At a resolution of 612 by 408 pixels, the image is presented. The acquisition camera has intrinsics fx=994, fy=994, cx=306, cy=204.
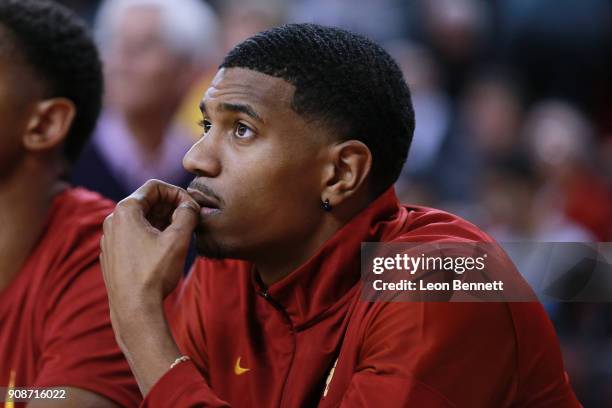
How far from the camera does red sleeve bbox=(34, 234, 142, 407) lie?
2.43 meters

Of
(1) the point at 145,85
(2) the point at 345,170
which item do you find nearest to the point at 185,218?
(2) the point at 345,170

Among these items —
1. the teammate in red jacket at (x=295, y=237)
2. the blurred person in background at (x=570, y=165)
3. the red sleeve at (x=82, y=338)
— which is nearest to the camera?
the teammate in red jacket at (x=295, y=237)

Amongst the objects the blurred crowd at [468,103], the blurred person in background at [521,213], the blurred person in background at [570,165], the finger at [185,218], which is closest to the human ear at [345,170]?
the finger at [185,218]

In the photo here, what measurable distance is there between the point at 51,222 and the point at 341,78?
0.99 m

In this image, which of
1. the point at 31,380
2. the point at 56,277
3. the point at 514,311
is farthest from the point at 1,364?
the point at 514,311

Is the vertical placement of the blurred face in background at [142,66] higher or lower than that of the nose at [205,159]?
higher

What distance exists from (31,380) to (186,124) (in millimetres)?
2957

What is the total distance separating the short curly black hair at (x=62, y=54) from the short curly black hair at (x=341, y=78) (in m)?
0.67

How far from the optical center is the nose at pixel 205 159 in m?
2.31

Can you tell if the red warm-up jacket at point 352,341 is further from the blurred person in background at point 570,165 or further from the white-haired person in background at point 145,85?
the blurred person in background at point 570,165

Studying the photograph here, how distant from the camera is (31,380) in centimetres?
254

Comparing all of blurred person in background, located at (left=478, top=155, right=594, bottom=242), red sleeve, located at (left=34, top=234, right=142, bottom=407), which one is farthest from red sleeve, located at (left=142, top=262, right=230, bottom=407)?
blurred person in background, located at (left=478, top=155, right=594, bottom=242)

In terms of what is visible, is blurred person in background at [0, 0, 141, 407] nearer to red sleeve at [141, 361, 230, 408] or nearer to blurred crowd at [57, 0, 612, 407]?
red sleeve at [141, 361, 230, 408]

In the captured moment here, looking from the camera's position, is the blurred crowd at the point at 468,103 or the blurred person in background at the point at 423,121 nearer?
the blurred crowd at the point at 468,103
